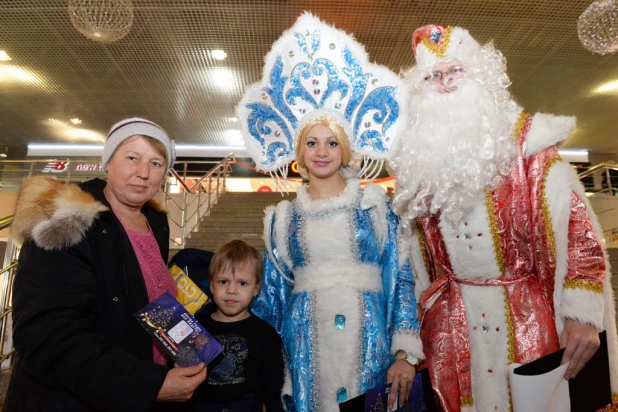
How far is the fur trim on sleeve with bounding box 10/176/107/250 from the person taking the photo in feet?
4.61

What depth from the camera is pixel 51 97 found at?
9352mm

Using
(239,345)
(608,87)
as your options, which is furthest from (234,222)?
(608,87)

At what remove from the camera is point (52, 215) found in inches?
56.4

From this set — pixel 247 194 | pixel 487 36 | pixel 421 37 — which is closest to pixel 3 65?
pixel 247 194

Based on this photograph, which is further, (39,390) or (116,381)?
(39,390)

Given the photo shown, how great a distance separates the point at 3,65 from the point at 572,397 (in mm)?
9338

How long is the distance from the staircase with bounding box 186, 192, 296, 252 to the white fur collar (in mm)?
3248

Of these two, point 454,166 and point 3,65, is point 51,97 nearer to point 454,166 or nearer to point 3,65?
point 3,65

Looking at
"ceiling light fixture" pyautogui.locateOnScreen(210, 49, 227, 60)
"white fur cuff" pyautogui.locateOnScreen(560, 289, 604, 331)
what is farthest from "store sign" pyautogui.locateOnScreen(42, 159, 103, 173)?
"white fur cuff" pyautogui.locateOnScreen(560, 289, 604, 331)

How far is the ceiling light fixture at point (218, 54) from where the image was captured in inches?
297

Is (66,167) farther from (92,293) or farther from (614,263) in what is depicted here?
(614,263)

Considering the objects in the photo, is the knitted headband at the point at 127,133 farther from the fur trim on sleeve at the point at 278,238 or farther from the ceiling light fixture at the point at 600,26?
the ceiling light fixture at the point at 600,26

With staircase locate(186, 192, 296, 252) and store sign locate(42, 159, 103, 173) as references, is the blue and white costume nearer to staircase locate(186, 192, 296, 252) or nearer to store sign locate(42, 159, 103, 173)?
staircase locate(186, 192, 296, 252)

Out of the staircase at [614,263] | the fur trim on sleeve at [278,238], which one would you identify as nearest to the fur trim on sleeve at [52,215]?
the fur trim on sleeve at [278,238]
